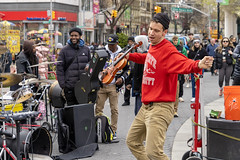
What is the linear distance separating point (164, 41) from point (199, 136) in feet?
5.10

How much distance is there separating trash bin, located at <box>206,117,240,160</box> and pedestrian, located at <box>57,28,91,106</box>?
2.98m

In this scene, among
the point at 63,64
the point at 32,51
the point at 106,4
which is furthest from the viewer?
the point at 106,4

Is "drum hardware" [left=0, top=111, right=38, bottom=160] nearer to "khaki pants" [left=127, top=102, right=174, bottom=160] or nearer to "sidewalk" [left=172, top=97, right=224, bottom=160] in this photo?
"khaki pants" [left=127, top=102, right=174, bottom=160]

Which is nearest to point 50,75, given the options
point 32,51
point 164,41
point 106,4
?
point 32,51

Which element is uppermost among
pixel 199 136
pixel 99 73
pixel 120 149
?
pixel 99 73

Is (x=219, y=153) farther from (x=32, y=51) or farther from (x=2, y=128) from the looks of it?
(x=32, y=51)

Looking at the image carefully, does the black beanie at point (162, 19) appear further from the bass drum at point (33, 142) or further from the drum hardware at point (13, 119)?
the bass drum at point (33, 142)

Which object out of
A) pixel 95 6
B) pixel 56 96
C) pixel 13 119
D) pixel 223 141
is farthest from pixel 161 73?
pixel 95 6

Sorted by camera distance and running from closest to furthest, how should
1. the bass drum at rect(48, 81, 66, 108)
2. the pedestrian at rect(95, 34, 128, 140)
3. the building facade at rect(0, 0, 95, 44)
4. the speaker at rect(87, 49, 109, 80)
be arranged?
1. the speaker at rect(87, 49, 109, 80)
2. the pedestrian at rect(95, 34, 128, 140)
3. the bass drum at rect(48, 81, 66, 108)
4. the building facade at rect(0, 0, 95, 44)

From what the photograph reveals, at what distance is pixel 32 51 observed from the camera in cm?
1123

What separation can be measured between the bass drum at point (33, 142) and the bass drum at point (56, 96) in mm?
2047

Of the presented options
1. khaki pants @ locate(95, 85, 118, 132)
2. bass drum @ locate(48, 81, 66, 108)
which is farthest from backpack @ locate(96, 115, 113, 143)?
bass drum @ locate(48, 81, 66, 108)

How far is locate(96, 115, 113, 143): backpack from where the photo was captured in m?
9.02

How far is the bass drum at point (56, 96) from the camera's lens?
959 centimetres
